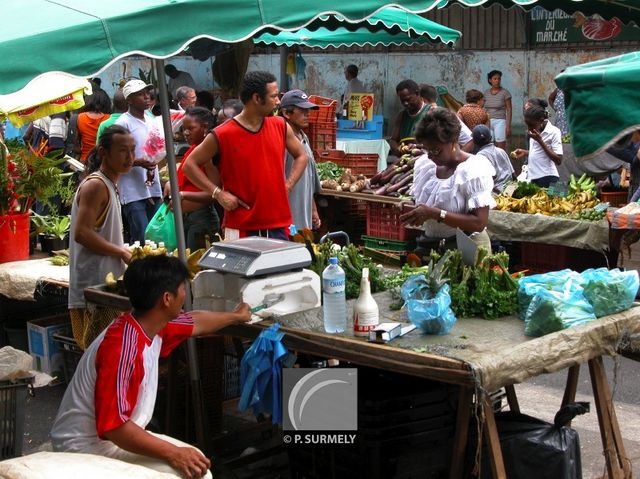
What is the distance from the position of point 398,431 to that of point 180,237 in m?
1.67

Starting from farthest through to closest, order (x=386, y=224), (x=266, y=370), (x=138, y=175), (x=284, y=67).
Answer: (x=284, y=67)
(x=386, y=224)
(x=138, y=175)
(x=266, y=370)

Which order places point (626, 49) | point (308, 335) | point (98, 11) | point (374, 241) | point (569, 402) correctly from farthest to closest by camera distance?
point (626, 49)
point (374, 241)
point (569, 402)
point (308, 335)
point (98, 11)

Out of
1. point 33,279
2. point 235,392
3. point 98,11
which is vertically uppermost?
point 98,11

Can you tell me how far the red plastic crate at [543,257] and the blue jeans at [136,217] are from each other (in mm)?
3713

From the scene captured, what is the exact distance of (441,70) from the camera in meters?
18.1

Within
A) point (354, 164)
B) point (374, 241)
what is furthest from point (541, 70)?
point (374, 241)

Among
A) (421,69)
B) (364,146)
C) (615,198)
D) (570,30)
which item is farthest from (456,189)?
(421,69)

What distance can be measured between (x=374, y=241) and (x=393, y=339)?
5.79 m

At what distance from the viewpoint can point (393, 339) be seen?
447 cm

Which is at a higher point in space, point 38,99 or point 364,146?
point 38,99

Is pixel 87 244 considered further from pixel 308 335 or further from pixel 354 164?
pixel 354 164

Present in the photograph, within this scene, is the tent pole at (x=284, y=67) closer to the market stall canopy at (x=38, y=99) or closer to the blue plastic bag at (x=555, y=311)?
the market stall canopy at (x=38, y=99)
